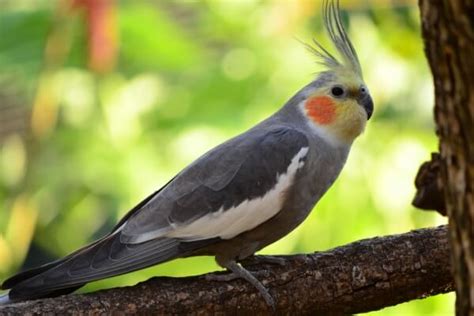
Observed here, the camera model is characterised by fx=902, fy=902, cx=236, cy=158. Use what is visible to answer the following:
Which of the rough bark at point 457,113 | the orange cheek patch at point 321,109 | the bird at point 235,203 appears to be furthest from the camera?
the orange cheek patch at point 321,109

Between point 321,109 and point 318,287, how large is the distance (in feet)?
1.57

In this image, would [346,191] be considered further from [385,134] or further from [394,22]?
[394,22]

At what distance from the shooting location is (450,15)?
121cm

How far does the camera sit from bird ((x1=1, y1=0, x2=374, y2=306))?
195cm

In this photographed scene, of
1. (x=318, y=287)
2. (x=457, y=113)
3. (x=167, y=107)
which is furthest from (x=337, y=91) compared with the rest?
(x=167, y=107)

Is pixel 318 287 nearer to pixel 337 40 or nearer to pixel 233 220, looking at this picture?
pixel 233 220

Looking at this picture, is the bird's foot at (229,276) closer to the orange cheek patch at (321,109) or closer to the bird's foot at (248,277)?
the bird's foot at (248,277)

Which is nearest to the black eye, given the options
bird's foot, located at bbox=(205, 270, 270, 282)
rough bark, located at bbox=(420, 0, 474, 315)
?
bird's foot, located at bbox=(205, 270, 270, 282)

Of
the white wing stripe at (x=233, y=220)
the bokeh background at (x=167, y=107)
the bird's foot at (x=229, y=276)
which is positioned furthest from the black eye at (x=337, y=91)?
the bokeh background at (x=167, y=107)

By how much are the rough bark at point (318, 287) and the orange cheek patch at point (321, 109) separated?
323 mm

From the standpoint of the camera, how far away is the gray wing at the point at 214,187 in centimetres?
202

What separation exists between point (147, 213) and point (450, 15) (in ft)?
3.38

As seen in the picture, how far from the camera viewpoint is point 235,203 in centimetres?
204

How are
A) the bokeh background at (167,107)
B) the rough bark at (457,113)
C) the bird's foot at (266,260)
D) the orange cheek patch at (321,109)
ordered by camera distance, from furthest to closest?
1. the bokeh background at (167,107)
2. the orange cheek patch at (321,109)
3. the bird's foot at (266,260)
4. the rough bark at (457,113)
